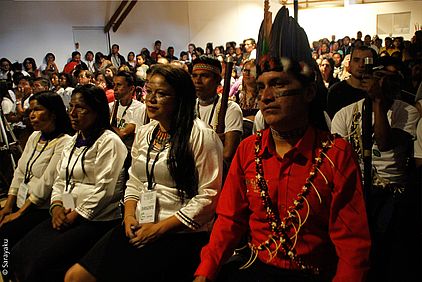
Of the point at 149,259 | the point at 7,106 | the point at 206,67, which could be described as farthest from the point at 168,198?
the point at 7,106

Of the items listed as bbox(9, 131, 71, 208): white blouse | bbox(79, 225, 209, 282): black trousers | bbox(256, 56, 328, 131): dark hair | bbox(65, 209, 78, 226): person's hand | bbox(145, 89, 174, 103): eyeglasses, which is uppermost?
bbox(256, 56, 328, 131): dark hair

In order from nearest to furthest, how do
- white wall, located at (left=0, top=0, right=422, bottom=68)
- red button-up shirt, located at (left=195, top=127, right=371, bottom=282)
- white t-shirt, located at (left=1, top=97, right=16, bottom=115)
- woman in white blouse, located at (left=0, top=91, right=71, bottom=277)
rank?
red button-up shirt, located at (left=195, top=127, right=371, bottom=282) → woman in white blouse, located at (left=0, top=91, right=71, bottom=277) → white t-shirt, located at (left=1, top=97, right=16, bottom=115) → white wall, located at (left=0, top=0, right=422, bottom=68)

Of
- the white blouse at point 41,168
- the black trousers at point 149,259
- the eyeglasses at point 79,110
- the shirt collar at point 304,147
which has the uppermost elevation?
the eyeglasses at point 79,110

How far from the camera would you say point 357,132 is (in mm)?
2184

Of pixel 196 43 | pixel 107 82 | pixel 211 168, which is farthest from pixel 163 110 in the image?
pixel 196 43

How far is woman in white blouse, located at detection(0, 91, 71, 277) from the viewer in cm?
246

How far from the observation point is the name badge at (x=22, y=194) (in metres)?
2.58

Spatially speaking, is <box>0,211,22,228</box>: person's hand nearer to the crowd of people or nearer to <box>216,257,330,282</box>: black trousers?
the crowd of people

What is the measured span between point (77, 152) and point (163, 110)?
0.70m

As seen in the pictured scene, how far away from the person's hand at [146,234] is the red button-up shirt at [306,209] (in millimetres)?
430

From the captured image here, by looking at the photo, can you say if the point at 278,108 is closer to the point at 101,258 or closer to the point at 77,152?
the point at 101,258

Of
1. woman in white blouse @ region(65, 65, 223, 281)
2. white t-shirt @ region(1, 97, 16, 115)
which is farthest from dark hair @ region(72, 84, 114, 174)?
white t-shirt @ region(1, 97, 16, 115)

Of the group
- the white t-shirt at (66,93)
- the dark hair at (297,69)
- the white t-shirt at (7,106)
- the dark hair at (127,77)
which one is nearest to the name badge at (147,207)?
the dark hair at (297,69)

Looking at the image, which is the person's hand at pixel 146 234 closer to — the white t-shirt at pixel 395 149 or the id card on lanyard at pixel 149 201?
the id card on lanyard at pixel 149 201
